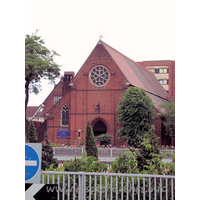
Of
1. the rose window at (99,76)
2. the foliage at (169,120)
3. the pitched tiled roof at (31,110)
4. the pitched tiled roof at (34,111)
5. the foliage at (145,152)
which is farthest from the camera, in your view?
the pitched tiled roof at (31,110)

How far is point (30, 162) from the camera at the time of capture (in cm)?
443

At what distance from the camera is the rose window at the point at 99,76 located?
34688mm

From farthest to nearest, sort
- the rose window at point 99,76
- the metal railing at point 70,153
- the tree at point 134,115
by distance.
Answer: the rose window at point 99,76
the tree at point 134,115
the metal railing at point 70,153

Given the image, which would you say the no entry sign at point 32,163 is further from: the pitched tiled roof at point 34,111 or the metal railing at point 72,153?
the pitched tiled roof at point 34,111

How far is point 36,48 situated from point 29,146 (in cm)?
3698

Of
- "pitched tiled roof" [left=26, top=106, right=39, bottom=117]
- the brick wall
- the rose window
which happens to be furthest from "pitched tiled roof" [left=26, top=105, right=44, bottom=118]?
the rose window

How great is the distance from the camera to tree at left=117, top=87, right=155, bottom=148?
97.3ft

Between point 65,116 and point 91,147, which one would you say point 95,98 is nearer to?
point 65,116

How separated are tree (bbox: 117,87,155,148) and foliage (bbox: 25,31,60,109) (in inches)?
529

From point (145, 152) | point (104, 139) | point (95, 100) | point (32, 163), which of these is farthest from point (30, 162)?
point (95, 100)

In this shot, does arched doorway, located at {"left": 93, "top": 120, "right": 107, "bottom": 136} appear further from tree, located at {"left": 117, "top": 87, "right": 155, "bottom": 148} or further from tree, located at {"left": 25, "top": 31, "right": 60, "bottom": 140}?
tree, located at {"left": 25, "top": 31, "right": 60, "bottom": 140}

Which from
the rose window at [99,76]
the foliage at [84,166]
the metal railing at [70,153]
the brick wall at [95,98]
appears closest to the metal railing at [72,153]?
the metal railing at [70,153]

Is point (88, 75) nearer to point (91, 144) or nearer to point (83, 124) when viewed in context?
point (83, 124)

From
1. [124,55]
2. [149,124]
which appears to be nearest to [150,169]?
[149,124]
